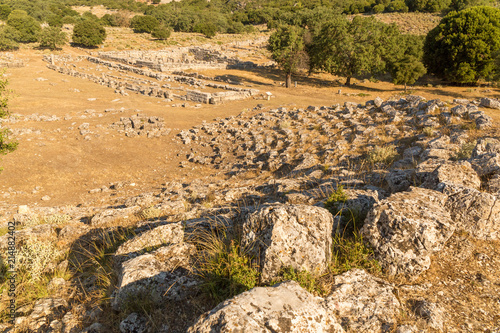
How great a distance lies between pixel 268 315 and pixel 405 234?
2.25 m

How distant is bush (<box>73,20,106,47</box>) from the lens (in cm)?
5234

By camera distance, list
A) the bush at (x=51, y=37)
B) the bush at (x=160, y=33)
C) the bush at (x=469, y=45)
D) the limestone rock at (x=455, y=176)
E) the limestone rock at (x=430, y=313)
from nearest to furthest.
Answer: the limestone rock at (x=430, y=313), the limestone rock at (x=455, y=176), the bush at (x=469, y=45), the bush at (x=51, y=37), the bush at (x=160, y=33)

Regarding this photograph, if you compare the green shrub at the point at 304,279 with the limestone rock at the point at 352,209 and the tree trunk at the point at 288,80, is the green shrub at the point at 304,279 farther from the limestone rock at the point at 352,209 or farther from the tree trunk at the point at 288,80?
the tree trunk at the point at 288,80

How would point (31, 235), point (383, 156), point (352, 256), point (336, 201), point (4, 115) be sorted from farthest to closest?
point (4, 115), point (383, 156), point (31, 235), point (336, 201), point (352, 256)

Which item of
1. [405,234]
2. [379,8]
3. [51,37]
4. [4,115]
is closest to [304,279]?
[405,234]

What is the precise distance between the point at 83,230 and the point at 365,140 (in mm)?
11489

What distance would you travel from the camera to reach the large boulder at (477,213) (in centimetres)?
420

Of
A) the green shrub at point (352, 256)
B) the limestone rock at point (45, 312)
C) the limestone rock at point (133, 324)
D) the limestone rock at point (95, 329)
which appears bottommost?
the limestone rock at point (45, 312)

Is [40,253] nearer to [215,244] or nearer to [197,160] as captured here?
[215,244]

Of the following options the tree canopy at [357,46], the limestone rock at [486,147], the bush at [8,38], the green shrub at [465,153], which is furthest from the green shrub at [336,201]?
the bush at [8,38]

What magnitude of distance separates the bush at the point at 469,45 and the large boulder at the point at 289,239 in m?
32.9

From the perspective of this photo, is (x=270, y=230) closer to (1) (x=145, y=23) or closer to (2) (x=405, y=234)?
(2) (x=405, y=234)

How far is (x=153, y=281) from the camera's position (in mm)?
3832

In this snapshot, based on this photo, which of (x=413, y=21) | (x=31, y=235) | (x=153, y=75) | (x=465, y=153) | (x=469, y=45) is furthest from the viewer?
(x=413, y=21)
